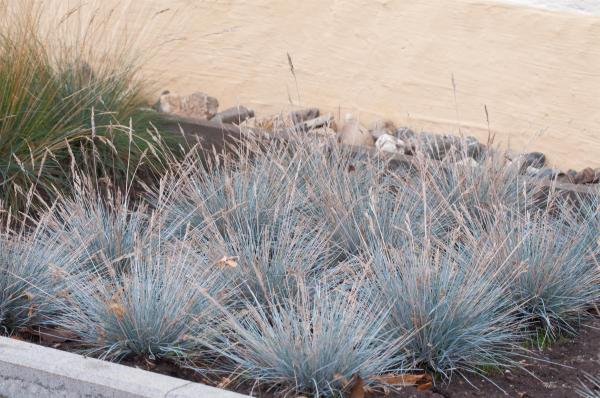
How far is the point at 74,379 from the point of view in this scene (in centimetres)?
360

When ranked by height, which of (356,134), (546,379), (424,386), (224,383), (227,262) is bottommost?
(356,134)

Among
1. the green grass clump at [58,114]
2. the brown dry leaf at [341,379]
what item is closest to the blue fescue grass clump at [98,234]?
the green grass clump at [58,114]

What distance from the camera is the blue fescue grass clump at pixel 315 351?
11.9 feet

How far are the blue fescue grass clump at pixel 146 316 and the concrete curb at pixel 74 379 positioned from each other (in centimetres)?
25

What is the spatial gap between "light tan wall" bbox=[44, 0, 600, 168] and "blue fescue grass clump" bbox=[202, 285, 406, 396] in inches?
121

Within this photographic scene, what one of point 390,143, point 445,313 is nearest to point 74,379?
point 445,313

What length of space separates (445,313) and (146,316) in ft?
3.72

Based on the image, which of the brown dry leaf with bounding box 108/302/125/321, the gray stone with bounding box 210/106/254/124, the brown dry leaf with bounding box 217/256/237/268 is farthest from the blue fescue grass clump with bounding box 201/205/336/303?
the gray stone with bounding box 210/106/254/124

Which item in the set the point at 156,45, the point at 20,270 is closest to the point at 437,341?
the point at 20,270

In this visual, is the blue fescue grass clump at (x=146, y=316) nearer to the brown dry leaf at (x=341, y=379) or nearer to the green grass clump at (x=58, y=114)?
the brown dry leaf at (x=341, y=379)

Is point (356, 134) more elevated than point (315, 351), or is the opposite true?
point (315, 351)

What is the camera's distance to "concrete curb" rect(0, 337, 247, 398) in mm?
3484

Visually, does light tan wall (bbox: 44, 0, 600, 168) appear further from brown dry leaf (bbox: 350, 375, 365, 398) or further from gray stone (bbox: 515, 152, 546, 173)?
brown dry leaf (bbox: 350, 375, 365, 398)

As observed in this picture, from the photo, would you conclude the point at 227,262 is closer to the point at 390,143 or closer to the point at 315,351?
the point at 315,351
